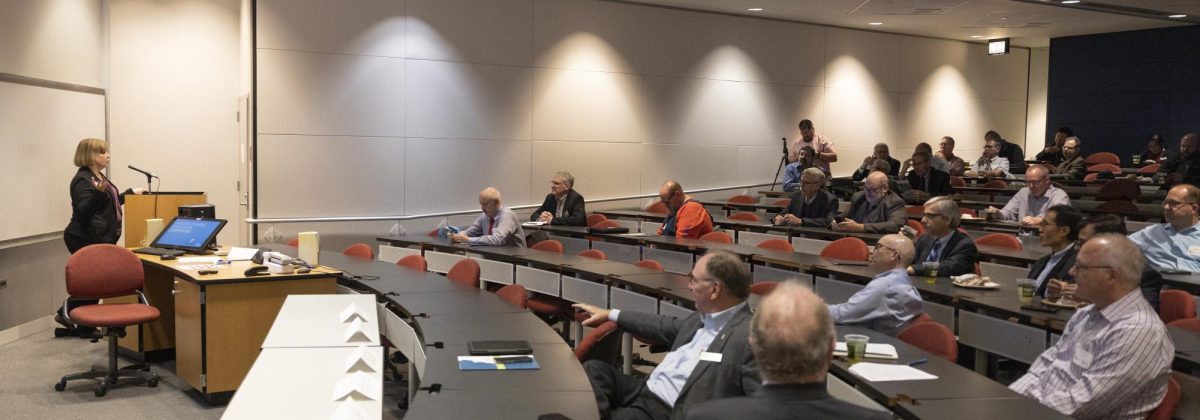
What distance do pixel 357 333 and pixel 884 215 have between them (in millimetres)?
5527

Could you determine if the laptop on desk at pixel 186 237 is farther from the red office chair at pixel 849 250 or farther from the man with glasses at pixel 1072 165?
the man with glasses at pixel 1072 165

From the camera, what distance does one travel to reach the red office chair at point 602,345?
3.89 meters

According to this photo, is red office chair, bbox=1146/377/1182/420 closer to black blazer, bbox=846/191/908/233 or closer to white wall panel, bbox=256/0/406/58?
black blazer, bbox=846/191/908/233

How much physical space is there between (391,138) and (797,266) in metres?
5.69


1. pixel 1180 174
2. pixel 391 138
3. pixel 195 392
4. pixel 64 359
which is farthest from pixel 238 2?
pixel 1180 174

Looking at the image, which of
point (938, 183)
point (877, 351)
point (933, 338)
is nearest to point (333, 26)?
point (938, 183)

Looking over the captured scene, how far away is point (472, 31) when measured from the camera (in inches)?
417

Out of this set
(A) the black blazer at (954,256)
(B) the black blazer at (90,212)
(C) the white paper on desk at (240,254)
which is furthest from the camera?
(B) the black blazer at (90,212)

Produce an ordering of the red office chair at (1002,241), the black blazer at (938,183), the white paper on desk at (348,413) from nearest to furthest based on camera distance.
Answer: the white paper on desk at (348,413), the red office chair at (1002,241), the black blazer at (938,183)

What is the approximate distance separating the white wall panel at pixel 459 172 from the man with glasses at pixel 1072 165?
22.6 ft

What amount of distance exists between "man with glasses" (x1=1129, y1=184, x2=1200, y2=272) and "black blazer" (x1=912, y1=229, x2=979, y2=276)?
122 cm

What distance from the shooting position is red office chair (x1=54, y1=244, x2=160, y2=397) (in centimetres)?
557

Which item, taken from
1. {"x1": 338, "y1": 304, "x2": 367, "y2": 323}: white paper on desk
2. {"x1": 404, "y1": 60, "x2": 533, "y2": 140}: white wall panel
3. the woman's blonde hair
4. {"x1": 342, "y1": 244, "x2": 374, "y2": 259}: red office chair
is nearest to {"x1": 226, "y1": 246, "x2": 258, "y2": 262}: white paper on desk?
{"x1": 342, "y1": 244, "x2": 374, "y2": 259}: red office chair

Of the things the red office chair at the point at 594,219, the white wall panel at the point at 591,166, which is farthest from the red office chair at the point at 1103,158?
the red office chair at the point at 594,219
